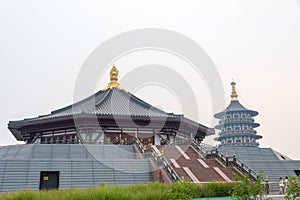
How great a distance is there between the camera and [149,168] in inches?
744

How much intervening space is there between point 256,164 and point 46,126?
1950 cm

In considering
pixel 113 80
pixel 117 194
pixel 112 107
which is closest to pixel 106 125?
pixel 112 107

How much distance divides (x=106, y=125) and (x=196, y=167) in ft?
36.5

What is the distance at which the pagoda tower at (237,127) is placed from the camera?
50.7m

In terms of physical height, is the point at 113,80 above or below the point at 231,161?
above

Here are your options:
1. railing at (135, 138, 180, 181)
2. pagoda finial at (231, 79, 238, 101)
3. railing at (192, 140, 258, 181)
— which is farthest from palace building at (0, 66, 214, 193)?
pagoda finial at (231, 79, 238, 101)

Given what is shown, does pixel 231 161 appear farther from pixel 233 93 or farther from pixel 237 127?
pixel 233 93

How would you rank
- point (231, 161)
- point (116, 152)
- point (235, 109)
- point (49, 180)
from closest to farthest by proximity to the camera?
point (49, 180), point (231, 161), point (116, 152), point (235, 109)

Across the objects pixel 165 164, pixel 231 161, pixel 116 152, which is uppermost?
pixel 116 152

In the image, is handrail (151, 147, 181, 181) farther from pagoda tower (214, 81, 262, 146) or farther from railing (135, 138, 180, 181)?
pagoda tower (214, 81, 262, 146)

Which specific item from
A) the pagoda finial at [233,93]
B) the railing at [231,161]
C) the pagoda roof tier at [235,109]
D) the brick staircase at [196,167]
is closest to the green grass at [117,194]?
the brick staircase at [196,167]

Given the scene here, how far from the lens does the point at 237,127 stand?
5175 centimetres

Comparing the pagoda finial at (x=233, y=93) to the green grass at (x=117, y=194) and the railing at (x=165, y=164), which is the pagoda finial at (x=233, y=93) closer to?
the railing at (x=165, y=164)

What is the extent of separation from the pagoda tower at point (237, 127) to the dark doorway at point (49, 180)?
38842mm
